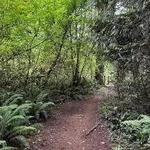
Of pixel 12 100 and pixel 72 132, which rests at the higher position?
pixel 12 100

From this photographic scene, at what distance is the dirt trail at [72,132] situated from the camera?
386 inches

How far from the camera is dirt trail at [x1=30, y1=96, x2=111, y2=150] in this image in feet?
32.2

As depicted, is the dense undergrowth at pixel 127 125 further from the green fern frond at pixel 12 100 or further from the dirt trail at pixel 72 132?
the green fern frond at pixel 12 100

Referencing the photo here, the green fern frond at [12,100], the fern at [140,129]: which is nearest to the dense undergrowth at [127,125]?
the fern at [140,129]

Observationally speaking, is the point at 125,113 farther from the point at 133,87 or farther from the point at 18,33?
the point at 18,33

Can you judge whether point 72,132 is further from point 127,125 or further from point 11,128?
point 11,128

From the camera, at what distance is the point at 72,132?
1130cm

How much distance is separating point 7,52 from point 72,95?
448 centimetres

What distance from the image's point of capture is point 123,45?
1158cm

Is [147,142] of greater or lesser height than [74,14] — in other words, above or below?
below

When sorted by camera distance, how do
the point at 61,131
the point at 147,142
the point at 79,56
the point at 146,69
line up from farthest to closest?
1. the point at 79,56
2. the point at 61,131
3. the point at 146,69
4. the point at 147,142

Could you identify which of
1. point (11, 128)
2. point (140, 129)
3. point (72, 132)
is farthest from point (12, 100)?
point (140, 129)

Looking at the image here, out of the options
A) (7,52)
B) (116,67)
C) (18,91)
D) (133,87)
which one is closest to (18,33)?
(7,52)

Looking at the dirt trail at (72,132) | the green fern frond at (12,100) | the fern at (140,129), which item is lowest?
the dirt trail at (72,132)
